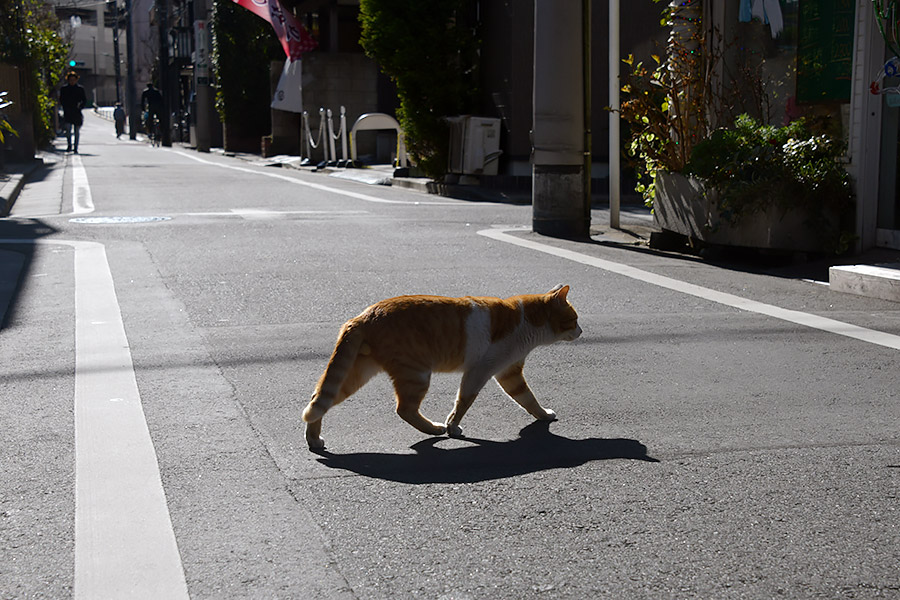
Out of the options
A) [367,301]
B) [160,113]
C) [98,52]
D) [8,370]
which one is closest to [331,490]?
[8,370]

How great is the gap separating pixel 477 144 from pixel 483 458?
1496 cm

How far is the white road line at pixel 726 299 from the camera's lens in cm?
645

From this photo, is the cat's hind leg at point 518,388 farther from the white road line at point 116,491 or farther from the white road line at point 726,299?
the white road line at point 726,299

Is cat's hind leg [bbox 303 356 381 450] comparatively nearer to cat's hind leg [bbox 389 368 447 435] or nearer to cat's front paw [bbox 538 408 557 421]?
cat's hind leg [bbox 389 368 447 435]

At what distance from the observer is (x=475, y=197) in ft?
58.1

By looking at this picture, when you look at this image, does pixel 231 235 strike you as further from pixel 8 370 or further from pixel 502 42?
pixel 502 42

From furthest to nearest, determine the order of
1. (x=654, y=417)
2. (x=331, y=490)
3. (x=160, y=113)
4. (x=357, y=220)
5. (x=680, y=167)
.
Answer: (x=160, y=113) → (x=357, y=220) → (x=680, y=167) → (x=654, y=417) → (x=331, y=490)

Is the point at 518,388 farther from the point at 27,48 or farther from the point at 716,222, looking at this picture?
the point at 27,48

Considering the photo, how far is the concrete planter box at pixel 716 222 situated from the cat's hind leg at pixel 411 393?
593 cm

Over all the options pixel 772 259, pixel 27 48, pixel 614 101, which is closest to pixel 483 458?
pixel 772 259

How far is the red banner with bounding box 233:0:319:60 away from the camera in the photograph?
1176 inches

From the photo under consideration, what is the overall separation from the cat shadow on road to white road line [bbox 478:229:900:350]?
8.92ft

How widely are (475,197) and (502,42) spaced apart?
316 centimetres

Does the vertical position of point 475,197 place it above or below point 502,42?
below
